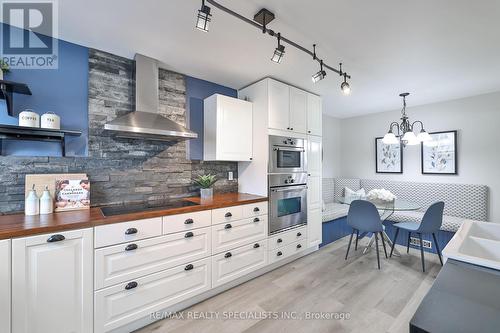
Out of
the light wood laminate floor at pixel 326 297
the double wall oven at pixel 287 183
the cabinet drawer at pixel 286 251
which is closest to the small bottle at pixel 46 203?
the light wood laminate floor at pixel 326 297

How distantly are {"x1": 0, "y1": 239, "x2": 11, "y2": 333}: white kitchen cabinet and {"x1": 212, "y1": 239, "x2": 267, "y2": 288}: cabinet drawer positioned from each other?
1406 millimetres

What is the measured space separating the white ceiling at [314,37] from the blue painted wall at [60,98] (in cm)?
22

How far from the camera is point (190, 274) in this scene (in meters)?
1.99

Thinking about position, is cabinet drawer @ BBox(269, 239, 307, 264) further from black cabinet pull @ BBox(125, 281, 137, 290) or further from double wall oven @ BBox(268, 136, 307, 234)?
black cabinet pull @ BBox(125, 281, 137, 290)

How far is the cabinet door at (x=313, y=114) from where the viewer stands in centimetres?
321

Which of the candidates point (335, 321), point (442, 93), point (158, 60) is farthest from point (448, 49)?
point (158, 60)

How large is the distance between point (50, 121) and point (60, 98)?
297 mm

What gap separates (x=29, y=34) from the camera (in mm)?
1792

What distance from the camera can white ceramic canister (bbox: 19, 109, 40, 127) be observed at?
1647 mm

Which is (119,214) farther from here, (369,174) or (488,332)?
(369,174)

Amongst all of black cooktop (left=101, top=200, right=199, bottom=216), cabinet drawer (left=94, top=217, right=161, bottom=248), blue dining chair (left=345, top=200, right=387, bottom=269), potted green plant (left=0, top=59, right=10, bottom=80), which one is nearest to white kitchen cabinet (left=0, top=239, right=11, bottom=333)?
cabinet drawer (left=94, top=217, right=161, bottom=248)

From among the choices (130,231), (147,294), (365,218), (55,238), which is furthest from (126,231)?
(365,218)

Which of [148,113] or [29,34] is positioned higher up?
[29,34]

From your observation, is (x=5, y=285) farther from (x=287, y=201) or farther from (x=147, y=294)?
(x=287, y=201)
